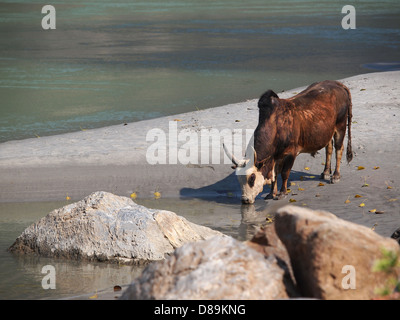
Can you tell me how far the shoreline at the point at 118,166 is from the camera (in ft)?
41.8

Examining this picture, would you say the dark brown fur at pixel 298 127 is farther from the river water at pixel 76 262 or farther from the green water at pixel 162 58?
the green water at pixel 162 58

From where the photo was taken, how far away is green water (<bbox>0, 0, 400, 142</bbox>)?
20.3 meters

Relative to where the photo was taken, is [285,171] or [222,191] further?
[222,191]

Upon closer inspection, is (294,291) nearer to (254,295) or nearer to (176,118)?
(254,295)

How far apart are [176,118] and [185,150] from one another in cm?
297

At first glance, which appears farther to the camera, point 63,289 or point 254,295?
point 63,289

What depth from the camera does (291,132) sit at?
11781mm

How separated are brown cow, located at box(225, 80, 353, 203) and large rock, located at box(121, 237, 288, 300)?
558cm

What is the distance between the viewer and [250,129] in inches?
598

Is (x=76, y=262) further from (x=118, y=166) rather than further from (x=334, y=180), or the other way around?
(x=334, y=180)

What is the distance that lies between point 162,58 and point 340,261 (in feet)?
79.3

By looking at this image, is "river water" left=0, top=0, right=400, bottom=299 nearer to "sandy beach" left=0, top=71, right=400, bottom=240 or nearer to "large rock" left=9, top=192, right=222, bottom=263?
"large rock" left=9, top=192, right=222, bottom=263

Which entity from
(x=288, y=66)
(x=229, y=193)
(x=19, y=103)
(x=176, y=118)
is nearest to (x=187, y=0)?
(x=288, y=66)

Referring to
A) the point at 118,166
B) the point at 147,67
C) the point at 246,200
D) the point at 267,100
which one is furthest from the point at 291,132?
the point at 147,67
